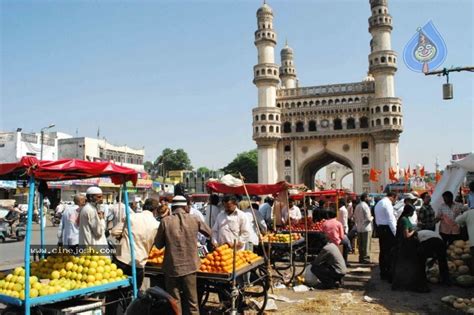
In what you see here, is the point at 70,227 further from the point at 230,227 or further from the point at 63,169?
the point at 63,169

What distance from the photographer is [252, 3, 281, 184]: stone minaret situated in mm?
43719

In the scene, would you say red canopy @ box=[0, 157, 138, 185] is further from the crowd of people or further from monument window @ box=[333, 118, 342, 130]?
monument window @ box=[333, 118, 342, 130]

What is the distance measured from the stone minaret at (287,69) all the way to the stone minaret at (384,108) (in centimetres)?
1425

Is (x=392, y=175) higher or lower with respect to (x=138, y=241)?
higher

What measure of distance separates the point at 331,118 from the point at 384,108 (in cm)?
577

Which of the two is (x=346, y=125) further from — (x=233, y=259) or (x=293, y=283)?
(x=233, y=259)

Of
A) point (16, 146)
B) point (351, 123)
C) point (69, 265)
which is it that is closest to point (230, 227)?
point (69, 265)

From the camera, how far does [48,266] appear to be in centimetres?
506

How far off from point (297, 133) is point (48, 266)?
41480mm

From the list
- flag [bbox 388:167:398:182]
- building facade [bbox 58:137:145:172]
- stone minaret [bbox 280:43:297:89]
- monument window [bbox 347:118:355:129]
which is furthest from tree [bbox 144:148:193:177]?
flag [bbox 388:167:398:182]

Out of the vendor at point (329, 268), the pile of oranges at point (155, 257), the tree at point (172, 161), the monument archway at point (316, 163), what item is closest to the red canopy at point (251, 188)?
the vendor at point (329, 268)

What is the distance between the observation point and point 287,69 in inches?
2184

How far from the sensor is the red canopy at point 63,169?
13.6 feet

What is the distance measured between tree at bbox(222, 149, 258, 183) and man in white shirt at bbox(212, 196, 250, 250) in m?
66.4
